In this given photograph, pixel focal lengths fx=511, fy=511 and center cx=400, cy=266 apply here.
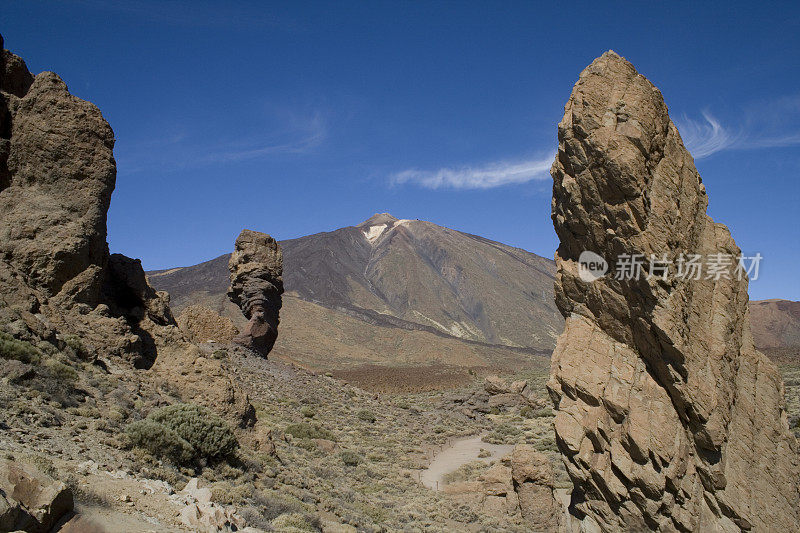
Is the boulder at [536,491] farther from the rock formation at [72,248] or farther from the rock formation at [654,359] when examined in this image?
the rock formation at [72,248]

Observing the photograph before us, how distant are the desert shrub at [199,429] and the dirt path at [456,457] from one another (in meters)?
7.37

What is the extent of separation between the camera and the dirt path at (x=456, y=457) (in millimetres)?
15883

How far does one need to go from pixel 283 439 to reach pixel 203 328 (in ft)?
49.6

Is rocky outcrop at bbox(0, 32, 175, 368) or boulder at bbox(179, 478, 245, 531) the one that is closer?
boulder at bbox(179, 478, 245, 531)

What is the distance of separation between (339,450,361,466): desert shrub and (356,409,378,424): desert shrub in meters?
6.95

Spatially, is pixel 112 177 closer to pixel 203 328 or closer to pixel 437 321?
pixel 203 328

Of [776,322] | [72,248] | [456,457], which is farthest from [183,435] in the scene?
[776,322]

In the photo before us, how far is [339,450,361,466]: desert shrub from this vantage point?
16.0 m

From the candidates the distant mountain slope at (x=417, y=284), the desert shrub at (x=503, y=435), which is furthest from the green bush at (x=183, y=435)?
the distant mountain slope at (x=417, y=284)

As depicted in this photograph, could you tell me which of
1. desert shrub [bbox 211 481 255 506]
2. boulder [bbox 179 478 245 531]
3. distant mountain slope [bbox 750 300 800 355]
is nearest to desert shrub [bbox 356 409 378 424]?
desert shrub [bbox 211 481 255 506]

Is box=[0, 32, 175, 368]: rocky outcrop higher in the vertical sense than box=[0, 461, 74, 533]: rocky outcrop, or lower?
higher

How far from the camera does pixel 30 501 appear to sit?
14.7ft

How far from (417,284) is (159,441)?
132 m

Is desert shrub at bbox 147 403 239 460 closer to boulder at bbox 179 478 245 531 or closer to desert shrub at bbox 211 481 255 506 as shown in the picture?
desert shrub at bbox 211 481 255 506
